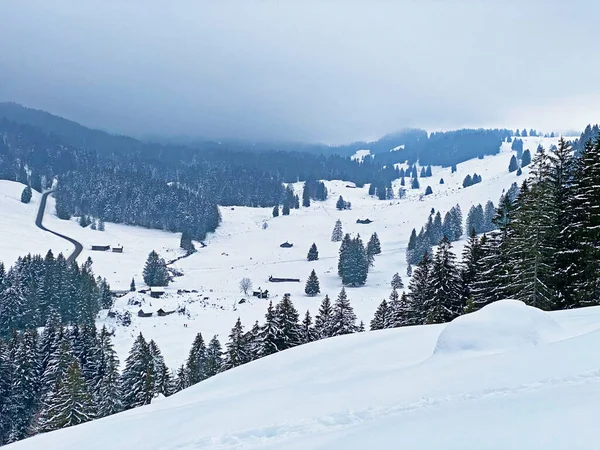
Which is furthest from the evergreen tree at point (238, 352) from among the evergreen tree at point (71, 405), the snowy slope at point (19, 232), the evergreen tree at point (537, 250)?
the snowy slope at point (19, 232)

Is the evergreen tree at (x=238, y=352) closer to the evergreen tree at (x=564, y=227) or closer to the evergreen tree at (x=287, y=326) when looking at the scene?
the evergreen tree at (x=287, y=326)

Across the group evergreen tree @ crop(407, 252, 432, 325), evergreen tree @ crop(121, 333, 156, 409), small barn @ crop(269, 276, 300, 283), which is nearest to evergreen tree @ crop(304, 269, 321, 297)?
small barn @ crop(269, 276, 300, 283)

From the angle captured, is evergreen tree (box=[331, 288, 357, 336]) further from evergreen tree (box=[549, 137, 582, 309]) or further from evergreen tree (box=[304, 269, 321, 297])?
evergreen tree (box=[304, 269, 321, 297])

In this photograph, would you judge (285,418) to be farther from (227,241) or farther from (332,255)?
(227,241)

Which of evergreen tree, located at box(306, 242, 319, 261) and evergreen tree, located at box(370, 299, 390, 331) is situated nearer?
evergreen tree, located at box(370, 299, 390, 331)

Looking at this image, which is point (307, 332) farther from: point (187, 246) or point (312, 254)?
point (187, 246)

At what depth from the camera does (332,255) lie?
116 meters

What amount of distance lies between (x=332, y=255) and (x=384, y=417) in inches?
4309

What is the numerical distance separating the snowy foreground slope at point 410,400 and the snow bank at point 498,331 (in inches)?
0.9

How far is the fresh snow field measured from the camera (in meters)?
64.1

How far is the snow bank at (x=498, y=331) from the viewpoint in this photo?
30.6 ft

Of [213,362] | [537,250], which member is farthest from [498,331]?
[213,362]

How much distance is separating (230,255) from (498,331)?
370 feet

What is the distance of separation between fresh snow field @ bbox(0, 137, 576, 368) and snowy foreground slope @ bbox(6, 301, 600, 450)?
130 feet
